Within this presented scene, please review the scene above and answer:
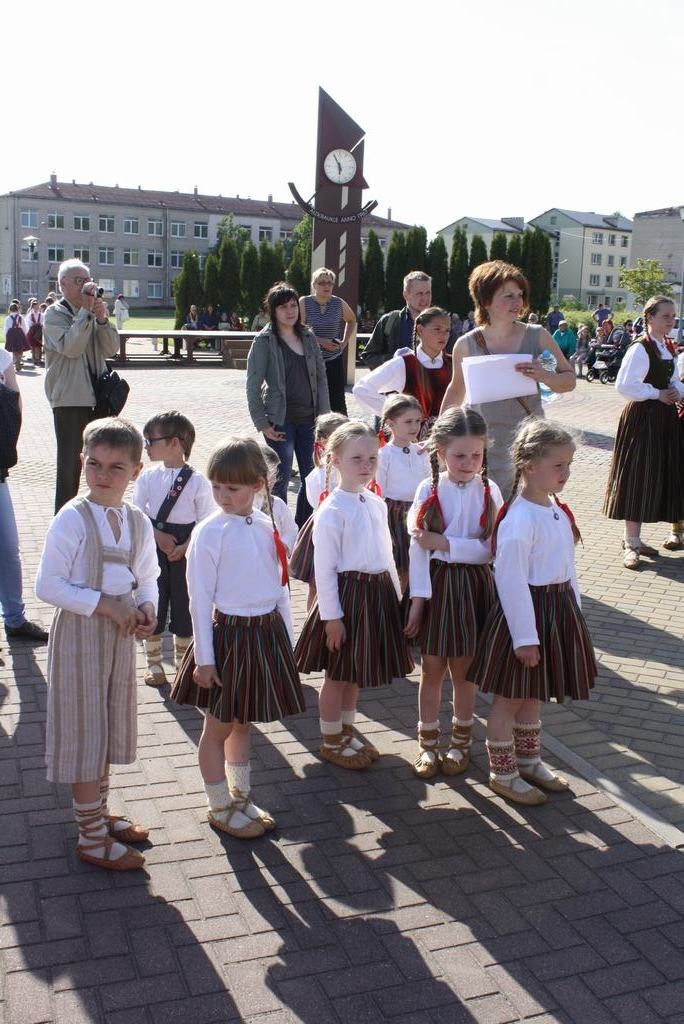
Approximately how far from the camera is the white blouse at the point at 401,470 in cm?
533

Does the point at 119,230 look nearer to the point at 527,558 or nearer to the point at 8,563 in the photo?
the point at 8,563

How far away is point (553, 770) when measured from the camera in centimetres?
441

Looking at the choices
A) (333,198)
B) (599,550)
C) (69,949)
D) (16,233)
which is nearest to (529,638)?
(69,949)

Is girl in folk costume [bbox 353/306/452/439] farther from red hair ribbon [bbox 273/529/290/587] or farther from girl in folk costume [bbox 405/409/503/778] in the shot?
red hair ribbon [bbox 273/529/290/587]

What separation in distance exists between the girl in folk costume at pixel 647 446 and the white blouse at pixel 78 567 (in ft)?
17.8

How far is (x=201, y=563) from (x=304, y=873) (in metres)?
1.14

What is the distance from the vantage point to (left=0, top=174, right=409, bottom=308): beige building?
299 ft

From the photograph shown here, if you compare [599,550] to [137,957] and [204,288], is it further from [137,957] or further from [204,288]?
[204,288]

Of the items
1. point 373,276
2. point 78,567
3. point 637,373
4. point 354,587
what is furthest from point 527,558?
point 373,276

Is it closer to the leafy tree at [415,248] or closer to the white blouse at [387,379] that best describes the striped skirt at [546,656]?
the white blouse at [387,379]

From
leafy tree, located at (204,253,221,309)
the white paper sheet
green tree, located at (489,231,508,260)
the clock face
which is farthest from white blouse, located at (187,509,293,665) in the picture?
green tree, located at (489,231,508,260)

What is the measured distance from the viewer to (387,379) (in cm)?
608

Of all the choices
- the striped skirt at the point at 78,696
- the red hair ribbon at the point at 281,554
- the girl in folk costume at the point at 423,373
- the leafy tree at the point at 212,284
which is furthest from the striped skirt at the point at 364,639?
the leafy tree at the point at 212,284

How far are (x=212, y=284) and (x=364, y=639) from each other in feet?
164
